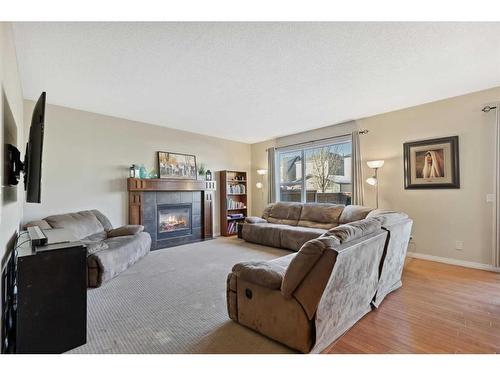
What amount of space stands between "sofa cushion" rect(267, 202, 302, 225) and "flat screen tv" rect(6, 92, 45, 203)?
4421 mm

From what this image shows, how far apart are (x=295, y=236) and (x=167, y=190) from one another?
2.85 m

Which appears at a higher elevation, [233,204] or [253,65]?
[253,65]

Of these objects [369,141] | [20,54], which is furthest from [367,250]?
[20,54]

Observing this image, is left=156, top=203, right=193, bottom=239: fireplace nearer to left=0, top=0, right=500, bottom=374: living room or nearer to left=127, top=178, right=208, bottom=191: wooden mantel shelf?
left=0, top=0, right=500, bottom=374: living room

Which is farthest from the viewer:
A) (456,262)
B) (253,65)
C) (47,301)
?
(456,262)

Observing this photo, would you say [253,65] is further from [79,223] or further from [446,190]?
[446,190]

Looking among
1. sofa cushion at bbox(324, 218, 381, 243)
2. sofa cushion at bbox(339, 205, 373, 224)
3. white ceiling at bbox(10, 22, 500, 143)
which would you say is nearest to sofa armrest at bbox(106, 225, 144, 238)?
white ceiling at bbox(10, 22, 500, 143)

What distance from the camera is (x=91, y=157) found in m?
4.24

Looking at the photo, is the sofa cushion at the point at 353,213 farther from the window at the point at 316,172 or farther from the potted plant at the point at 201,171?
the potted plant at the point at 201,171

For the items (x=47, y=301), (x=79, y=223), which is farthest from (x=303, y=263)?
(x=79, y=223)

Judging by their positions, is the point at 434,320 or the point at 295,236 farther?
the point at 295,236

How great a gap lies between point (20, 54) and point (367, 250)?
3.82 meters

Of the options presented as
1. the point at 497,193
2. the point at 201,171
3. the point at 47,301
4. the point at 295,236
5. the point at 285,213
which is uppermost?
the point at 201,171

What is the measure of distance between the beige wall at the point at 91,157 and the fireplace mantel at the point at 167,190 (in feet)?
0.64
